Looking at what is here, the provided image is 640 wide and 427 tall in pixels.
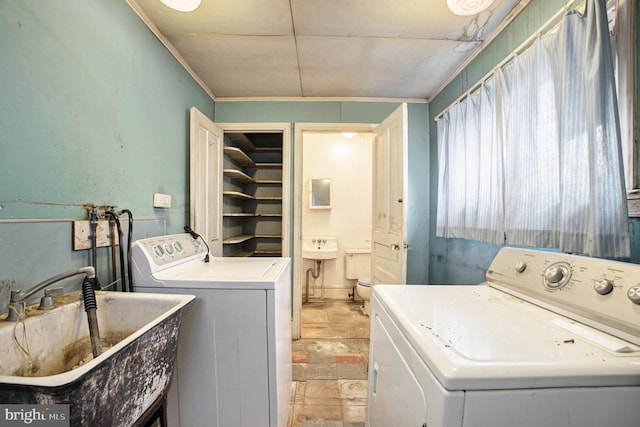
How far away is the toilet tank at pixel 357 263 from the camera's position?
11.3 ft

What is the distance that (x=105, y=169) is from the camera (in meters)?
1.20

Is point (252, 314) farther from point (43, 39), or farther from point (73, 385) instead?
point (43, 39)

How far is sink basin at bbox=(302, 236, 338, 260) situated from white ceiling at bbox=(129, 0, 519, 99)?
1.97 m

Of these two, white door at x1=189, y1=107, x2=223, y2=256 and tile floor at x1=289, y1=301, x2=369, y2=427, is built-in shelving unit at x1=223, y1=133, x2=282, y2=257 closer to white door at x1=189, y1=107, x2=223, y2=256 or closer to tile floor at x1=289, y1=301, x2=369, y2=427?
white door at x1=189, y1=107, x2=223, y2=256

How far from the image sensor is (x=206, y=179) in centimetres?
216

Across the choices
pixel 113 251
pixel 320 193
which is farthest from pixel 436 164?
pixel 113 251

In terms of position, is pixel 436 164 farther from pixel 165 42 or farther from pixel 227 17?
pixel 165 42

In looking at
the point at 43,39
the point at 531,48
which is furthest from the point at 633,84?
the point at 43,39

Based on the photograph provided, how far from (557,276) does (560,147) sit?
0.56 meters

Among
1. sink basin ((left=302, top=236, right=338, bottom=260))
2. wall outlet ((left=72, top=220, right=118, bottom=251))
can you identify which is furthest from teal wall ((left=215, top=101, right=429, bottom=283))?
wall outlet ((left=72, top=220, right=118, bottom=251))

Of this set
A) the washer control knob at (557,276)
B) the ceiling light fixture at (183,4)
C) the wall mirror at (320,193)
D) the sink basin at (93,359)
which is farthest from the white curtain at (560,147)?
the wall mirror at (320,193)

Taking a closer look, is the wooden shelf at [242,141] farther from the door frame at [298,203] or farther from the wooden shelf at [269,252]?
the wooden shelf at [269,252]

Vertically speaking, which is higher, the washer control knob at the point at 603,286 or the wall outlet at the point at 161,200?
the wall outlet at the point at 161,200

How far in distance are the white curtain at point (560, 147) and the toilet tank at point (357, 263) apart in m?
1.91
